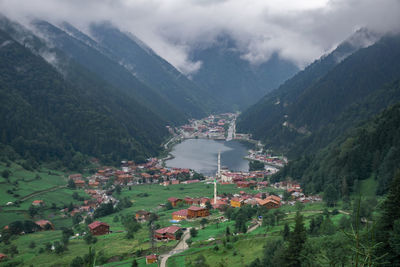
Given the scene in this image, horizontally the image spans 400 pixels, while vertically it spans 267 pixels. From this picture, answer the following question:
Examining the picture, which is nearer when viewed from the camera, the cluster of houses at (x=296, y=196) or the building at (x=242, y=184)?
the cluster of houses at (x=296, y=196)

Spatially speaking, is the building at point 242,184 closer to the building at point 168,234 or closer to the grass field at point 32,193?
the grass field at point 32,193

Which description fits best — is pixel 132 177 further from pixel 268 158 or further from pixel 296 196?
pixel 268 158

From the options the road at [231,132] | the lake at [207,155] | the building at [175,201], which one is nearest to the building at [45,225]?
the building at [175,201]

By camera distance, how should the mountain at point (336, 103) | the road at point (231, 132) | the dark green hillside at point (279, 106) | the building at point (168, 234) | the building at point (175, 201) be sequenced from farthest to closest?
the road at point (231, 132), the dark green hillside at point (279, 106), the mountain at point (336, 103), the building at point (175, 201), the building at point (168, 234)

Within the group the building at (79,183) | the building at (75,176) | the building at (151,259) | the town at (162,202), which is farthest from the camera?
the building at (75,176)

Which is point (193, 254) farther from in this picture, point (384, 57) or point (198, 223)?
point (384, 57)

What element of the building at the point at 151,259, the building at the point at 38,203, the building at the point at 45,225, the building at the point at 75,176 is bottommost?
the building at the point at 151,259

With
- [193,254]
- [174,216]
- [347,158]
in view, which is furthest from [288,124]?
[193,254]
